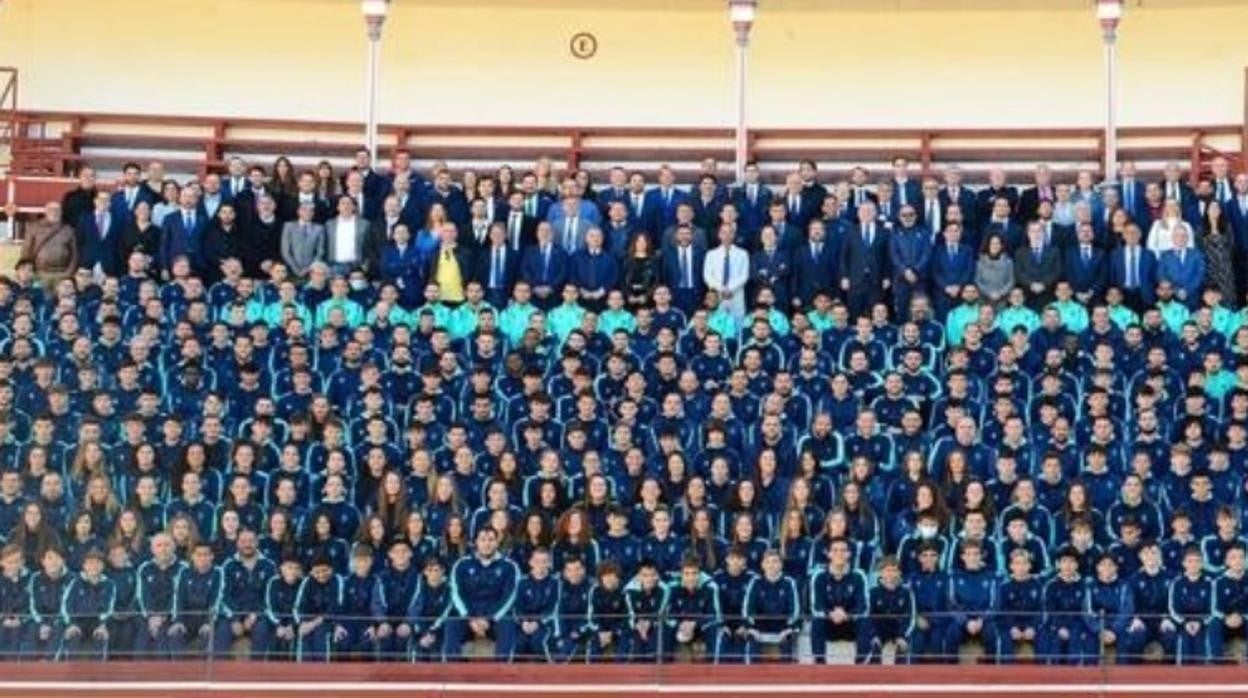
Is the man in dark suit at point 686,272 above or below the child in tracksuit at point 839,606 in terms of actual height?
above

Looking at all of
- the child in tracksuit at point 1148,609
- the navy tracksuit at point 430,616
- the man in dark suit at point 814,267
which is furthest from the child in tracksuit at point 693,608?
the man in dark suit at point 814,267

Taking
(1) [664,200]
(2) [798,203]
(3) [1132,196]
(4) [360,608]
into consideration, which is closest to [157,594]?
(4) [360,608]

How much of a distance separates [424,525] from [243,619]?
1717 millimetres

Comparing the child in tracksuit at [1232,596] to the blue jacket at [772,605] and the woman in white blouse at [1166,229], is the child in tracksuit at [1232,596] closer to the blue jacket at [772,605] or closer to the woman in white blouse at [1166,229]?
the blue jacket at [772,605]

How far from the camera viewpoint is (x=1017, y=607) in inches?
706

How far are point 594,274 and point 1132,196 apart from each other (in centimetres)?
518

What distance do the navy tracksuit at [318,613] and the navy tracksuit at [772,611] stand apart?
2932 mm

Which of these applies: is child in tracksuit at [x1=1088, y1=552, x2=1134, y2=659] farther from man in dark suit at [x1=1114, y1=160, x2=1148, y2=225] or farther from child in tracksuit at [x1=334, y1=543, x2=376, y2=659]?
man in dark suit at [x1=1114, y1=160, x2=1148, y2=225]

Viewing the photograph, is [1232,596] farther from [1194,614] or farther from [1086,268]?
[1086,268]

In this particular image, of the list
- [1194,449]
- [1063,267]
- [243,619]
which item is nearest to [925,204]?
[1063,267]

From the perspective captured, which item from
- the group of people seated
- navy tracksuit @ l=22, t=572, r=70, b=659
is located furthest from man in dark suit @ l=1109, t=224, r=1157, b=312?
navy tracksuit @ l=22, t=572, r=70, b=659

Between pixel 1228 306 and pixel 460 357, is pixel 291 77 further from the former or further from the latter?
pixel 1228 306

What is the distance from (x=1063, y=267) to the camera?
22.4m

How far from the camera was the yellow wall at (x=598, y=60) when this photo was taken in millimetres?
A: 29125
